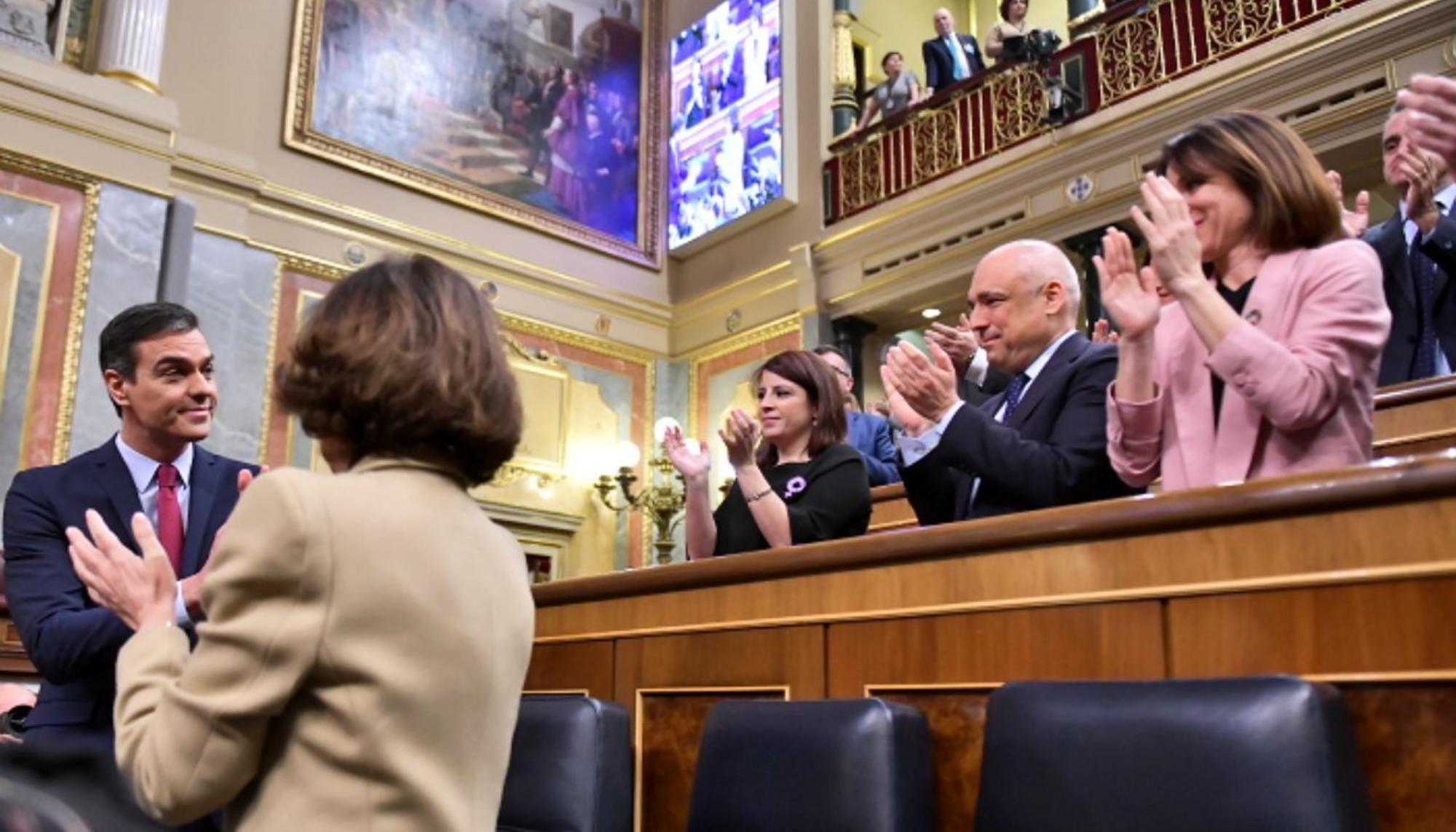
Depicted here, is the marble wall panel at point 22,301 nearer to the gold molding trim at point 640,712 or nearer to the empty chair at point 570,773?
the gold molding trim at point 640,712

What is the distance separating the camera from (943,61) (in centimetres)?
893

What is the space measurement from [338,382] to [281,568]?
19 centimetres

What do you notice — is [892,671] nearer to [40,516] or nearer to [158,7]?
[40,516]

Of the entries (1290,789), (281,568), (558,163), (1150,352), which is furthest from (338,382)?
(558,163)

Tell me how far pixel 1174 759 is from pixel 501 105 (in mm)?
9043

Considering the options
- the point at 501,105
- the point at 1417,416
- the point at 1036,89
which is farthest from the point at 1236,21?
the point at 501,105

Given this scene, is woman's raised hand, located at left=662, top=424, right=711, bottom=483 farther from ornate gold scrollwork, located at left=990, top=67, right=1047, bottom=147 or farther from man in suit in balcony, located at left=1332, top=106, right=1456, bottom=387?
ornate gold scrollwork, located at left=990, top=67, right=1047, bottom=147

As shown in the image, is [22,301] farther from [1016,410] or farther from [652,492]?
[1016,410]

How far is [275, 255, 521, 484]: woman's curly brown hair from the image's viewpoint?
3.68 ft

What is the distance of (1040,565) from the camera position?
175 cm

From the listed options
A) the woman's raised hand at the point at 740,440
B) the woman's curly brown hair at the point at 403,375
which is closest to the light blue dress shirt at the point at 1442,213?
the woman's raised hand at the point at 740,440

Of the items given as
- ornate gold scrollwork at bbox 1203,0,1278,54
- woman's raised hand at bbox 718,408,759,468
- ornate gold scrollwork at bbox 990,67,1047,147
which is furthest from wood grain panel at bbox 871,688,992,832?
ornate gold scrollwork at bbox 990,67,1047,147

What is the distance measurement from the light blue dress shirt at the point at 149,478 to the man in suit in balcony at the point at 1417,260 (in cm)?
256

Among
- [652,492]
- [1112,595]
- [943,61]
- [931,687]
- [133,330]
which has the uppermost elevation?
[943,61]
